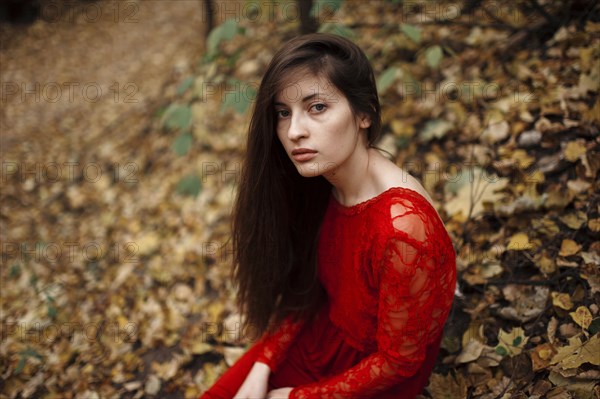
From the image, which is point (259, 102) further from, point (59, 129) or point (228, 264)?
point (59, 129)

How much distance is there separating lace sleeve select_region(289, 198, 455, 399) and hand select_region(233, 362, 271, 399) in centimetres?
30

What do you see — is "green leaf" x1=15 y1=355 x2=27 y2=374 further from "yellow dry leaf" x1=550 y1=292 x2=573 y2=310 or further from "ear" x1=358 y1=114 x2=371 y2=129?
"yellow dry leaf" x1=550 y1=292 x2=573 y2=310

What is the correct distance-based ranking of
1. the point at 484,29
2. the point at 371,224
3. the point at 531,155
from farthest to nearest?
the point at 484,29
the point at 531,155
the point at 371,224

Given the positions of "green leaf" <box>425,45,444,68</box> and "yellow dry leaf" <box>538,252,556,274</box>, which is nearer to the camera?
"yellow dry leaf" <box>538,252,556,274</box>

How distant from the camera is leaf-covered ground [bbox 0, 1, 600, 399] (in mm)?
1937

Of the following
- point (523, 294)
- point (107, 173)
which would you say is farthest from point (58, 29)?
point (523, 294)

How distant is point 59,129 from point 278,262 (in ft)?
15.8

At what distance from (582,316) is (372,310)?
2.63ft

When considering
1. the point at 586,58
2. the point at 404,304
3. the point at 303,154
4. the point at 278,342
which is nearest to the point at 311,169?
the point at 303,154

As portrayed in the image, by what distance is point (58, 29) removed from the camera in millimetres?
8516

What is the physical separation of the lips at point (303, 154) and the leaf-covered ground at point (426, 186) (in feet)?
3.55

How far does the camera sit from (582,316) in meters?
1.72
